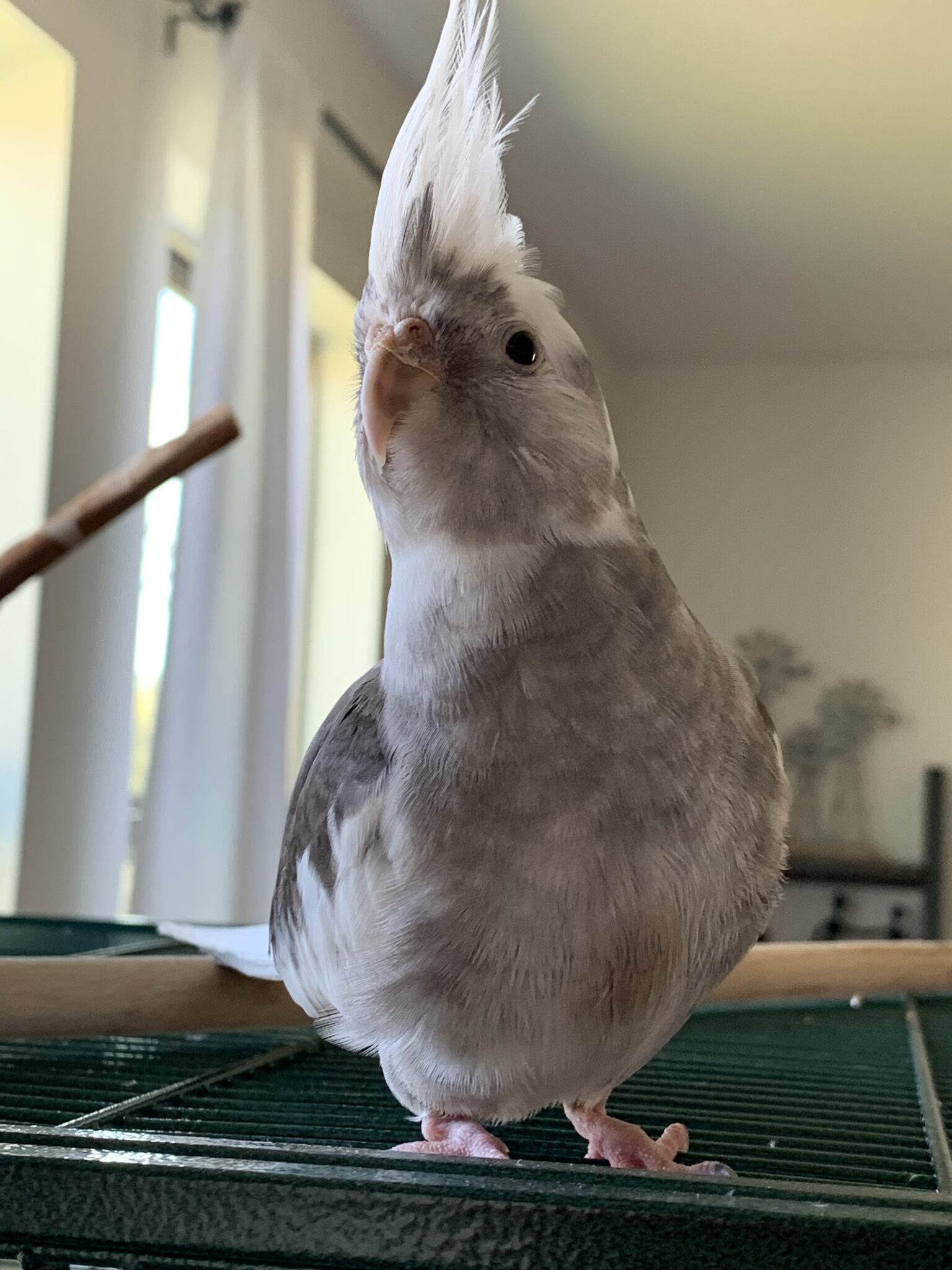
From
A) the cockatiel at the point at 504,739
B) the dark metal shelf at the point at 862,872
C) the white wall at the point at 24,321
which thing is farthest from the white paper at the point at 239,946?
the dark metal shelf at the point at 862,872

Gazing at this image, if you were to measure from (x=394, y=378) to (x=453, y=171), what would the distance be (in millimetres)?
93

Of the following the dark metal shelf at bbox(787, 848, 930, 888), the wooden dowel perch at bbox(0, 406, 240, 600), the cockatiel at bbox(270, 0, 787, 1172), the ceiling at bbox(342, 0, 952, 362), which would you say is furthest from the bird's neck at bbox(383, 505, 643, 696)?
the dark metal shelf at bbox(787, 848, 930, 888)

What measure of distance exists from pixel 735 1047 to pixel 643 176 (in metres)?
2.47

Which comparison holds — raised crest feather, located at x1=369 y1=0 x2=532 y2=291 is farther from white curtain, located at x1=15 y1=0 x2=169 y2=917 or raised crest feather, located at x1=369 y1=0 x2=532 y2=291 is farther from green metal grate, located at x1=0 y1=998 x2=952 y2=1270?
white curtain, located at x1=15 y1=0 x2=169 y2=917

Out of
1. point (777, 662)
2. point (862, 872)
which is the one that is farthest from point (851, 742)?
point (862, 872)

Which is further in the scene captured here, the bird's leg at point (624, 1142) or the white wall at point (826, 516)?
the white wall at point (826, 516)

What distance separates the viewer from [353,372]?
879mm

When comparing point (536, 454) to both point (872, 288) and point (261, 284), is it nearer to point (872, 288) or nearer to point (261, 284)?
point (261, 284)

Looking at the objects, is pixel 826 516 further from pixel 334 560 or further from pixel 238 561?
pixel 238 561

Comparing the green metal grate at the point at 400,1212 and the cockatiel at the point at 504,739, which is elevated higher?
the cockatiel at the point at 504,739

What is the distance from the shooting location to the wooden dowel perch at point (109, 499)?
2.79 feet

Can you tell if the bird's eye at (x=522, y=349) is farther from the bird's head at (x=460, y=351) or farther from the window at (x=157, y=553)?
the window at (x=157, y=553)

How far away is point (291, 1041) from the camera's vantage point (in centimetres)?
82

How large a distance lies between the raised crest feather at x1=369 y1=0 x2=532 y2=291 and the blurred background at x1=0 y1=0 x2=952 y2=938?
3.7 inches
